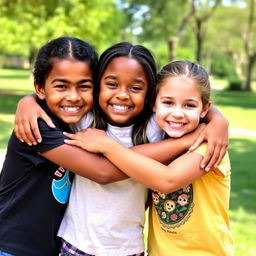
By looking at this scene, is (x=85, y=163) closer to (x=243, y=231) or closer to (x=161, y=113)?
(x=161, y=113)

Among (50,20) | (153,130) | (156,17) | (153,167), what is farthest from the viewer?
(156,17)

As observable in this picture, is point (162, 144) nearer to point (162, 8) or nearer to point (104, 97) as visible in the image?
point (104, 97)

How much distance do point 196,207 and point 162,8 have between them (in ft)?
114

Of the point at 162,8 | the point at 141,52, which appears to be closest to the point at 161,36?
the point at 162,8

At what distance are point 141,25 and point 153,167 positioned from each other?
38.5 m

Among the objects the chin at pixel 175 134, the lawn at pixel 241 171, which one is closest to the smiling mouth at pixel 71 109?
the chin at pixel 175 134

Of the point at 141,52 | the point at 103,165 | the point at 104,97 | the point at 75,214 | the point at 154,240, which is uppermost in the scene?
the point at 141,52

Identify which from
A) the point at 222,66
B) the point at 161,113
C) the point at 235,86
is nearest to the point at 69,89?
the point at 161,113

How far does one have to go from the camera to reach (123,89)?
80.9 inches

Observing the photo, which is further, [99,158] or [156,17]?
[156,17]

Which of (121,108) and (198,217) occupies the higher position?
(121,108)

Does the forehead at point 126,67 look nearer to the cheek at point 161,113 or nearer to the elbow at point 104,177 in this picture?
the cheek at point 161,113

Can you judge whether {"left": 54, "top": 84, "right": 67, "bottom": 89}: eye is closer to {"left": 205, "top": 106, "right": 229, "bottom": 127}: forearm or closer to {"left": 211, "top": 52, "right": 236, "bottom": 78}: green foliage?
{"left": 205, "top": 106, "right": 229, "bottom": 127}: forearm

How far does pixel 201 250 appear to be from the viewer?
2.05 m
